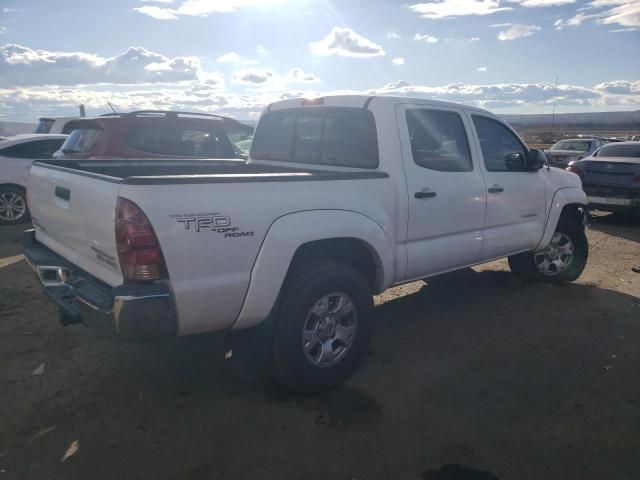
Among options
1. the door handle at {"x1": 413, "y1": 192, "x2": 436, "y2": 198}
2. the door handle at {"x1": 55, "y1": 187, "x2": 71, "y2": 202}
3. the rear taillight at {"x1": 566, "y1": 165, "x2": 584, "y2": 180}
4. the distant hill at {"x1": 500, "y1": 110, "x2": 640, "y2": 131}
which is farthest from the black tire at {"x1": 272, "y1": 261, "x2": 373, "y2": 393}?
the distant hill at {"x1": 500, "y1": 110, "x2": 640, "y2": 131}

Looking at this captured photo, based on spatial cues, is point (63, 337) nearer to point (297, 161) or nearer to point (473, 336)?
point (297, 161)

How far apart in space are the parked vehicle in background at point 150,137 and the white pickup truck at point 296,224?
3.06 m

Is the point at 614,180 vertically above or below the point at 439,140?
below

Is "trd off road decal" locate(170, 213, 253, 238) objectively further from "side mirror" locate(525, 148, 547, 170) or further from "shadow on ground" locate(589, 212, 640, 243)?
"shadow on ground" locate(589, 212, 640, 243)

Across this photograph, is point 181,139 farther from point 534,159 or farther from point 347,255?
point 534,159

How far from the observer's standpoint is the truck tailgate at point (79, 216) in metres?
2.82

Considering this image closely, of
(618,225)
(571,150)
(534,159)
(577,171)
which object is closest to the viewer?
(534,159)

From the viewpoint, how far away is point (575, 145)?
51.8 feet

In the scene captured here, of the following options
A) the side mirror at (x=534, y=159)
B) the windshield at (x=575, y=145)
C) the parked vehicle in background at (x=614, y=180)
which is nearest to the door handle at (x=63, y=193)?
→ the side mirror at (x=534, y=159)

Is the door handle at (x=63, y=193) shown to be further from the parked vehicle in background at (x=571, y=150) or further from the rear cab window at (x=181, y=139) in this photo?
the parked vehicle in background at (x=571, y=150)

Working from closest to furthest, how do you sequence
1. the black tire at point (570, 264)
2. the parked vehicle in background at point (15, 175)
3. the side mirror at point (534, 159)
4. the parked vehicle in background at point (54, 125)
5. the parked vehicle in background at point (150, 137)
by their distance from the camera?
the side mirror at point (534, 159) < the black tire at point (570, 264) < the parked vehicle in background at point (150, 137) < the parked vehicle in background at point (15, 175) < the parked vehicle in background at point (54, 125)

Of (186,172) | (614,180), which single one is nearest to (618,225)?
(614,180)

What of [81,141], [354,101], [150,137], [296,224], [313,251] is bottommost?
[81,141]

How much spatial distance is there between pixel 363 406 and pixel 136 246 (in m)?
1.82
